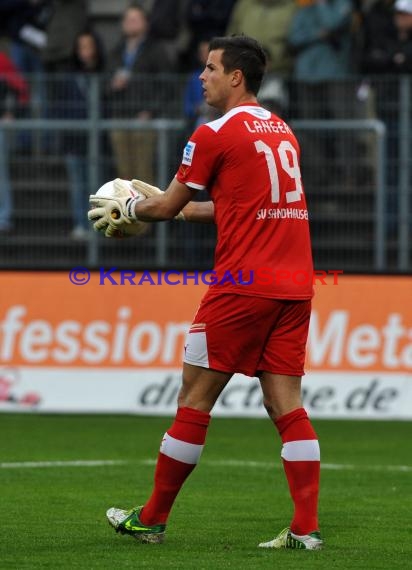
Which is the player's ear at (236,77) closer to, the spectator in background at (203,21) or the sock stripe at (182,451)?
the sock stripe at (182,451)

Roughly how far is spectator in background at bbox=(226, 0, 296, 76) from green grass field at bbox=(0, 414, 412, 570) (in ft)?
15.8

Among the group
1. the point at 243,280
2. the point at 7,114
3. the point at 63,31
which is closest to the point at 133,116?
the point at 7,114

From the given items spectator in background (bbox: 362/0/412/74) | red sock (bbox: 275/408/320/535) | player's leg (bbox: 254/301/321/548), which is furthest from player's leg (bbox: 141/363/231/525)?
spectator in background (bbox: 362/0/412/74)

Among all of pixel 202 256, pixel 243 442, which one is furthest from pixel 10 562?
pixel 202 256

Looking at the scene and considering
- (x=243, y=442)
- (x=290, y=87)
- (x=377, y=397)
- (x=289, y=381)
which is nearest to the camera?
(x=289, y=381)

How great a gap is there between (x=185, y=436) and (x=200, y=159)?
4.45 ft

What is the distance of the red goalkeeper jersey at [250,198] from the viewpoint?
7.04 meters

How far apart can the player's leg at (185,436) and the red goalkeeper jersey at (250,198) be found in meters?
0.46

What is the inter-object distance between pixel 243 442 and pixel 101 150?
182 inches

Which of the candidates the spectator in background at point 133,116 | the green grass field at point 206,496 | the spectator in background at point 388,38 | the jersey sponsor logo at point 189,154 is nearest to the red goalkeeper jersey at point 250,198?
the jersey sponsor logo at point 189,154

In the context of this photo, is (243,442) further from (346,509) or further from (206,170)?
(206,170)

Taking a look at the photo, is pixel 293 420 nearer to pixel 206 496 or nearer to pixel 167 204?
pixel 167 204

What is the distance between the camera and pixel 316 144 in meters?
15.6

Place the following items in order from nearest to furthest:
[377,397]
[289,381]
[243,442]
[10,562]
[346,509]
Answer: [10,562] < [289,381] < [346,509] < [243,442] < [377,397]
